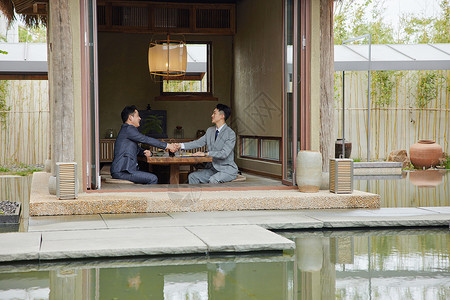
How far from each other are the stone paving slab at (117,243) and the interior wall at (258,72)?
13.7 feet

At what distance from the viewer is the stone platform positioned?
608 cm

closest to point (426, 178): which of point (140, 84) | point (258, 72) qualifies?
point (258, 72)

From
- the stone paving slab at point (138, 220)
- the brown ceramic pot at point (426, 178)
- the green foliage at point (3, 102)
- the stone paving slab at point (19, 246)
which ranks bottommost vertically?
the brown ceramic pot at point (426, 178)

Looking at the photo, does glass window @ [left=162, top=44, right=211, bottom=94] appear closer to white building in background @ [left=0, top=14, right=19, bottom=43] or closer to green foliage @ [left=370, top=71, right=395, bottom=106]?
green foliage @ [left=370, top=71, right=395, bottom=106]

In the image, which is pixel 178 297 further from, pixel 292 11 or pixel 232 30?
pixel 232 30

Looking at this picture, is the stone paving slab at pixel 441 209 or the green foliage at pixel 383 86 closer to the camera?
the stone paving slab at pixel 441 209

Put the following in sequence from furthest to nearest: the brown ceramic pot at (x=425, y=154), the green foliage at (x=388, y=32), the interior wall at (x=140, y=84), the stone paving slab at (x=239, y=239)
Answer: the green foliage at (x=388, y=32) → the brown ceramic pot at (x=425, y=154) → the interior wall at (x=140, y=84) → the stone paving slab at (x=239, y=239)

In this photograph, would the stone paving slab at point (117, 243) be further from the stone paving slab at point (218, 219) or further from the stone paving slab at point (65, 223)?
the stone paving slab at point (218, 219)

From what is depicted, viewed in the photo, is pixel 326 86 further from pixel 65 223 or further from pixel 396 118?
pixel 396 118

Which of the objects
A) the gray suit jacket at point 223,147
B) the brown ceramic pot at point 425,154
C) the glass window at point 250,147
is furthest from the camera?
the brown ceramic pot at point 425,154

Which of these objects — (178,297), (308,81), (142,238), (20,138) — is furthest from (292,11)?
(20,138)

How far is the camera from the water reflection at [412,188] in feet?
24.3

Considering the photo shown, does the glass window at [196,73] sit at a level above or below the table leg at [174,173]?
above

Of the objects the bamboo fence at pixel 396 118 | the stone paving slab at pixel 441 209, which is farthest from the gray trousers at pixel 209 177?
the bamboo fence at pixel 396 118
